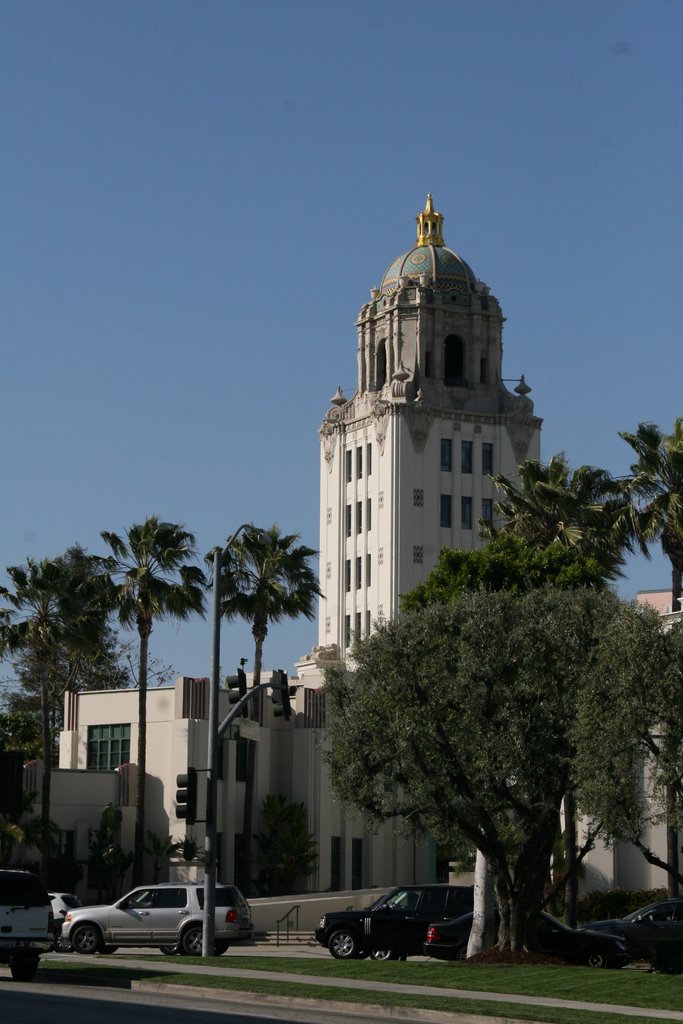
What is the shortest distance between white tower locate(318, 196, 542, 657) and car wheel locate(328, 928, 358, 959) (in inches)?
2194

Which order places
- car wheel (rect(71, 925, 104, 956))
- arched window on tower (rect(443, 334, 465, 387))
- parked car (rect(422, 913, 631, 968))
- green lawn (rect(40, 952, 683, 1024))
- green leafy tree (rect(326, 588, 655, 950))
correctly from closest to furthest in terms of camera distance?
green lawn (rect(40, 952, 683, 1024)) < green leafy tree (rect(326, 588, 655, 950)) < parked car (rect(422, 913, 631, 968)) < car wheel (rect(71, 925, 104, 956)) < arched window on tower (rect(443, 334, 465, 387))

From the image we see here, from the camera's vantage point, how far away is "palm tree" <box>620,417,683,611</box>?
53.8 meters

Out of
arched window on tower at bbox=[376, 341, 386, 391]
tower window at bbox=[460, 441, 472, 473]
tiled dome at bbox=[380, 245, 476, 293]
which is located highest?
tiled dome at bbox=[380, 245, 476, 293]

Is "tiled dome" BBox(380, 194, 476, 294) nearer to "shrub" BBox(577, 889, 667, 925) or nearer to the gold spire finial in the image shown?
the gold spire finial

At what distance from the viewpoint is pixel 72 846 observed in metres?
60.0

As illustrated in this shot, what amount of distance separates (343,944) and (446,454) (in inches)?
2427

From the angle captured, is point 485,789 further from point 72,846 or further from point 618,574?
point 72,846

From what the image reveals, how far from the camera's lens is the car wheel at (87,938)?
38781 mm

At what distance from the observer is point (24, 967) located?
29.7 meters

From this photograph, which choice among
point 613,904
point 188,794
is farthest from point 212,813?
point 613,904

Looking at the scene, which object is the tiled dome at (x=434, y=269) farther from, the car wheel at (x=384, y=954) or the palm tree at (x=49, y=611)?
the car wheel at (x=384, y=954)

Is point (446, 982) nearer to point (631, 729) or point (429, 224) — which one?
point (631, 729)

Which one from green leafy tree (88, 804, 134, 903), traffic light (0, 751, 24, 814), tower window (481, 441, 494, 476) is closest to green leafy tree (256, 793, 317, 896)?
green leafy tree (88, 804, 134, 903)

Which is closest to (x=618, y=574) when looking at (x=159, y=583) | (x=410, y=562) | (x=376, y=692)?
(x=159, y=583)
